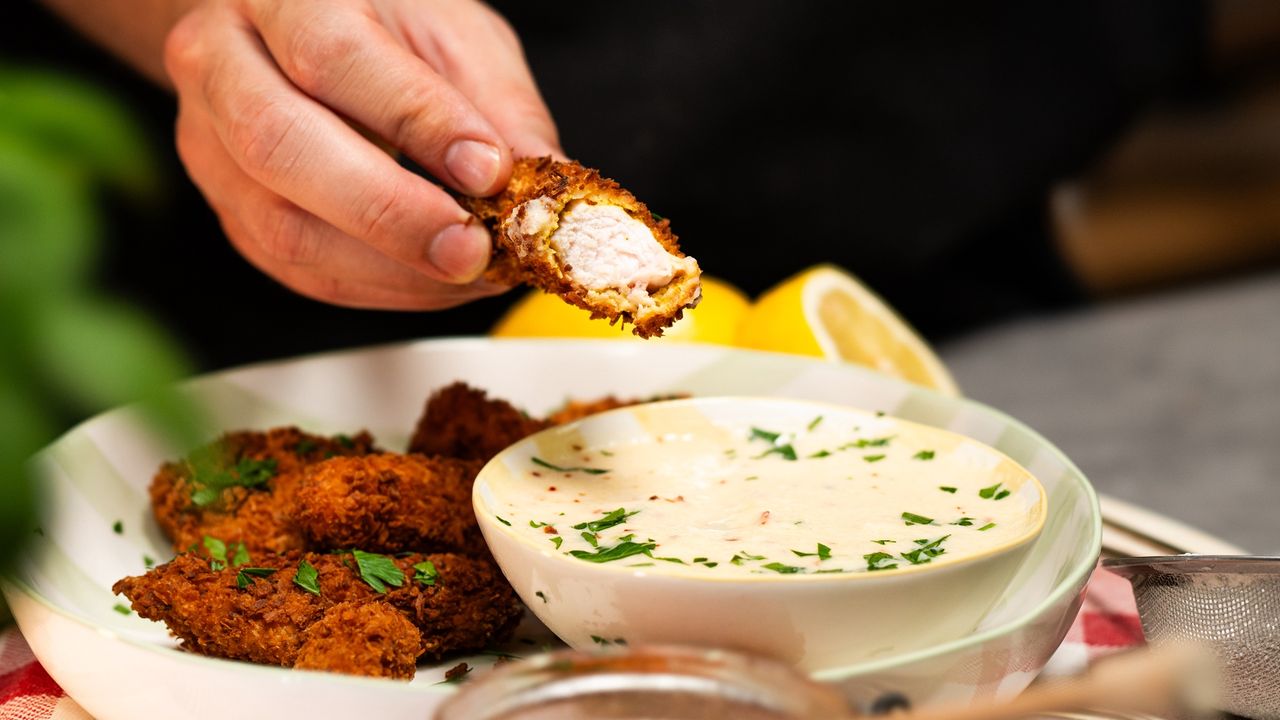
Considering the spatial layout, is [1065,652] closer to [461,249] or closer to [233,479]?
[461,249]

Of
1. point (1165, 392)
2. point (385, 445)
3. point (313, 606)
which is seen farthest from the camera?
point (1165, 392)

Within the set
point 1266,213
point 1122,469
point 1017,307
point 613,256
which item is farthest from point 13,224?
point 1266,213

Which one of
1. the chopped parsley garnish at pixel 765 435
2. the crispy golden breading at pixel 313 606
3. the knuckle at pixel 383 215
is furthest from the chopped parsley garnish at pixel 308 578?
the chopped parsley garnish at pixel 765 435

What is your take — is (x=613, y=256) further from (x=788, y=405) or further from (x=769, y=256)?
(x=769, y=256)

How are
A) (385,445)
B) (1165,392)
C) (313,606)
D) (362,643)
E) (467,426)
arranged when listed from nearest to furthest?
(362,643), (313,606), (467,426), (385,445), (1165,392)

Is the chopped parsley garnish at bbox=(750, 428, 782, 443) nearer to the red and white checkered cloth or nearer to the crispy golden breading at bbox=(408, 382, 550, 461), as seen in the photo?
the crispy golden breading at bbox=(408, 382, 550, 461)

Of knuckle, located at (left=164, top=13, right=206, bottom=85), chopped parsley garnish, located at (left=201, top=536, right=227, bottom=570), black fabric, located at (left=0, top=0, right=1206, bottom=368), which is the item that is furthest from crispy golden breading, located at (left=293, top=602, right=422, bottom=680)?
black fabric, located at (left=0, top=0, right=1206, bottom=368)

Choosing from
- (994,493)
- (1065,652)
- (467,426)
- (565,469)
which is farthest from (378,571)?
(1065,652)
